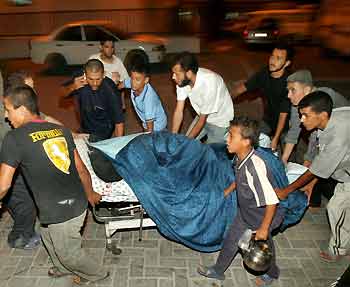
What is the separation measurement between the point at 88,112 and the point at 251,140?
2388 millimetres

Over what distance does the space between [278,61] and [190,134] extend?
1460 millimetres

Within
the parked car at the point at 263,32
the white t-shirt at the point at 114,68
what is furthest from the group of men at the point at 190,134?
the parked car at the point at 263,32

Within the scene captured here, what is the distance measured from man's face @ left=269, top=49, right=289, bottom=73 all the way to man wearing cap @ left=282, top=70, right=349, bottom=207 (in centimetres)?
50

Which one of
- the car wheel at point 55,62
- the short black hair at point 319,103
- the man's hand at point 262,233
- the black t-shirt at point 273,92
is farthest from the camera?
the car wheel at point 55,62

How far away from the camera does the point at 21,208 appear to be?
416 centimetres

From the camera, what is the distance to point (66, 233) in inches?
131

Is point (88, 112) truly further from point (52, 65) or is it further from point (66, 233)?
point (52, 65)

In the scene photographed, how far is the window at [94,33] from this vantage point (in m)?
11.8

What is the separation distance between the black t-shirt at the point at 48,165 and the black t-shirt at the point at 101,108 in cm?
160

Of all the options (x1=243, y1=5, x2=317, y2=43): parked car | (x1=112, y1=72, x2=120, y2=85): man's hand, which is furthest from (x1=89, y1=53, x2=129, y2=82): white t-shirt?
(x1=243, y1=5, x2=317, y2=43): parked car

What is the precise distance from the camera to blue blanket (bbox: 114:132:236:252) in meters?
3.83

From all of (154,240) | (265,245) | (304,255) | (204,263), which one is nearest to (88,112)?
(154,240)

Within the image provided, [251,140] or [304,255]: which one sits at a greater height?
[251,140]

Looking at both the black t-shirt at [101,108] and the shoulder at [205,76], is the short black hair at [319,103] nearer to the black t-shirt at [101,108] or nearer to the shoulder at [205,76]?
the shoulder at [205,76]
